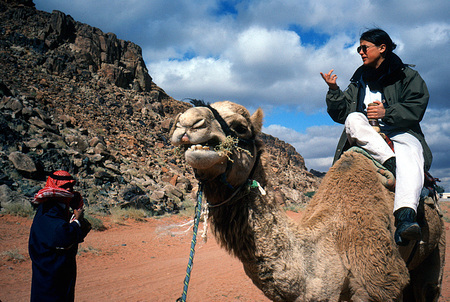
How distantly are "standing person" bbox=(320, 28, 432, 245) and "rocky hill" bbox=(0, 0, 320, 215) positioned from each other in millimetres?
2151

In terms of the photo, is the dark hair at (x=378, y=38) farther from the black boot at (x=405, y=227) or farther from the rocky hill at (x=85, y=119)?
the rocky hill at (x=85, y=119)

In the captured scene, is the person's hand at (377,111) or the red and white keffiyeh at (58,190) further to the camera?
the red and white keffiyeh at (58,190)

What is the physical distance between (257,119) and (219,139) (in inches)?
27.5

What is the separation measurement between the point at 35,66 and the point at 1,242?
107 feet

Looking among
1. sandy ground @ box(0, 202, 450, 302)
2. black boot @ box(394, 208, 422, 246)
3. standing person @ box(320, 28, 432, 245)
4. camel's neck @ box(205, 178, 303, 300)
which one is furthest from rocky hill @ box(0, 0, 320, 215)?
camel's neck @ box(205, 178, 303, 300)

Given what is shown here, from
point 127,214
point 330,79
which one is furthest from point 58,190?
point 127,214

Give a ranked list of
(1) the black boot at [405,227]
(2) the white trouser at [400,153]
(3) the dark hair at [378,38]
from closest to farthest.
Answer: (1) the black boot at [405,227] → (2) the white trouser at [400,153] → (3) the dark hair at [378,38]

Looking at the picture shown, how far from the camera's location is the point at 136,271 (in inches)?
332

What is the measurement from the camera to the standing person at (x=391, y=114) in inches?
118

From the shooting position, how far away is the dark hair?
3.73m

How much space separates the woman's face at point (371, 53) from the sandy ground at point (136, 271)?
3.00 m

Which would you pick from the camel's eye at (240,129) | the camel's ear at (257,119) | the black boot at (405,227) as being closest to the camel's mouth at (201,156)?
the camel's eye at (240,129)

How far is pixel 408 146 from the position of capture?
331 cm

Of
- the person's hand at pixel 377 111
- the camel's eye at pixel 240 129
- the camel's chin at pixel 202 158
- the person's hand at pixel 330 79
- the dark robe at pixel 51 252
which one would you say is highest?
the person's hand at pixel 330 79
